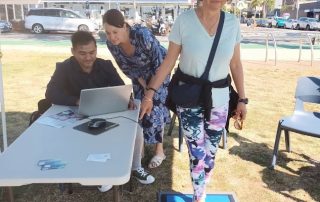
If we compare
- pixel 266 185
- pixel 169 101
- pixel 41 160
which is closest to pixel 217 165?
pixel 266 185

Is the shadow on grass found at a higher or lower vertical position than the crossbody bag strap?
lower

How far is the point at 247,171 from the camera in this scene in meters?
3.50

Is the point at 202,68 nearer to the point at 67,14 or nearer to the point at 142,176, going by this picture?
the point at 142,176

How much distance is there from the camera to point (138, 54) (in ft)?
9.53

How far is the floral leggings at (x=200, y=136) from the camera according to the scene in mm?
2277

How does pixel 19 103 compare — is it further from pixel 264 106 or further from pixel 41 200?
pixel 264 106

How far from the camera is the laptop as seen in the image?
2330mm

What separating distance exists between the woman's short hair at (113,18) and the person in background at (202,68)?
0.57m

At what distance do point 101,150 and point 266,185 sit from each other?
1.97 meters

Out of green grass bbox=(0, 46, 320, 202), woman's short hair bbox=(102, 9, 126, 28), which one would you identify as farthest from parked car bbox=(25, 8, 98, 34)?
woman's short hair bbox=(102, 9, 126, 28)

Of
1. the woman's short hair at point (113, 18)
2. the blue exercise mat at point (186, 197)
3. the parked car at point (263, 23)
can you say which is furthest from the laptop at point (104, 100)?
the parked car at point (263, 23)

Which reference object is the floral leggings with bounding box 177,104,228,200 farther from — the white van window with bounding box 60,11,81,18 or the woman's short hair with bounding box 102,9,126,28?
the white van window with bounding box 60,11,81,18

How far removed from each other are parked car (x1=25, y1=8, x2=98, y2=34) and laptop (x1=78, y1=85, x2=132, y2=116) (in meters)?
19.3

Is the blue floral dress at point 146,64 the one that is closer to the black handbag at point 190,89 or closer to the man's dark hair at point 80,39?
the man's dark hair at point 80,39
